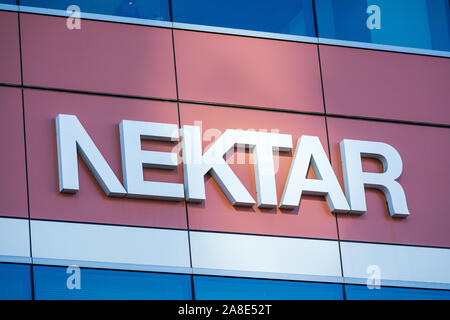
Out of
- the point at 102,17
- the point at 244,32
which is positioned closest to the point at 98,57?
the point at 102,17

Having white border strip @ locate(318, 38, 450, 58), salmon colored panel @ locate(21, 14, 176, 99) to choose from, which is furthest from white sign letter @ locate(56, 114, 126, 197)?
white border strip @ locate(318, 38, 450, 58)

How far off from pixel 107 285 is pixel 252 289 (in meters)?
1.87

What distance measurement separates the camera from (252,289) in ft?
42.5

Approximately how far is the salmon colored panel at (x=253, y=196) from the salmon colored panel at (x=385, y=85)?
0.69 metres

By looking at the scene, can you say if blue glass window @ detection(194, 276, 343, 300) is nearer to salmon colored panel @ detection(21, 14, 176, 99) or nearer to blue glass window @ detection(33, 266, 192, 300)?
blue glass window @ detection(33, 266, 192, 300)

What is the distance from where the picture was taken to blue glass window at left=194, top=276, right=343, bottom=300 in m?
12.8

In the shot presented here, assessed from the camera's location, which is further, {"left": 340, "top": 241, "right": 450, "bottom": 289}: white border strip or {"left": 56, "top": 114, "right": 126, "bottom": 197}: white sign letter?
{"left": 340, "top": 241, "right": 450, "bottom": 289}: white border strip

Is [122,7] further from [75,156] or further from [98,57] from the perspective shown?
[75,156]

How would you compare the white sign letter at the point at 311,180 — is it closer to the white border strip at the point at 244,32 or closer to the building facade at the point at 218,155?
the building facade at the point at 218,155

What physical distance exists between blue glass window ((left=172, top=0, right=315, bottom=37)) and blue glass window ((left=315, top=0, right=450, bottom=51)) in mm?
249

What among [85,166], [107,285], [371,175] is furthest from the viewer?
[371,175]

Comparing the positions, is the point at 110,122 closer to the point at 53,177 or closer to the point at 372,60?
the point at 53,177

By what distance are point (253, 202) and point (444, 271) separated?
2896 millimetres
